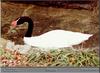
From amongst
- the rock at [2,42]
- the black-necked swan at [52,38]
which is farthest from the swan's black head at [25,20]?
the rock at [2,42]

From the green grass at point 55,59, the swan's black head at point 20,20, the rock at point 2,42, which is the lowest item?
the green grass at point 55,59

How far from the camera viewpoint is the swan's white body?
110 inches

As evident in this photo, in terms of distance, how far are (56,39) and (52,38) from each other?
0.9 inches

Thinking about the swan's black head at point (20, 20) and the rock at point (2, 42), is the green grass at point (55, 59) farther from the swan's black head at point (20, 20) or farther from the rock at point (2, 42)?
the swan's black head at point (20, 20)

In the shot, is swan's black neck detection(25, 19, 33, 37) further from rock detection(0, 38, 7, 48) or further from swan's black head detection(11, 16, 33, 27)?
rock detection(0, 38, 7, 48)

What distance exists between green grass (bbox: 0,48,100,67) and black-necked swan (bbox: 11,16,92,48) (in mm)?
41

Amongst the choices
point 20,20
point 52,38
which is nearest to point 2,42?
point 20,20

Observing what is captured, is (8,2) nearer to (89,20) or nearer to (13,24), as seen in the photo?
(13,24)

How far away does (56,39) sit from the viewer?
2787 mm

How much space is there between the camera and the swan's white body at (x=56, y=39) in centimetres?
278

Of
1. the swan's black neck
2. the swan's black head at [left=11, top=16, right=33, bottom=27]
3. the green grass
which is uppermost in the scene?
the swan's black head at [left=11, top=16, right=33, bottom=27]

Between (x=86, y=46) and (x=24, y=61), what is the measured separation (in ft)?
1.21

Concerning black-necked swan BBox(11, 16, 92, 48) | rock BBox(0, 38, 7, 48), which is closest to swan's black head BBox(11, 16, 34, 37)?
black-necked swan BBox(11, 16, 92, 48)

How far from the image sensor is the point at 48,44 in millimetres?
2787
